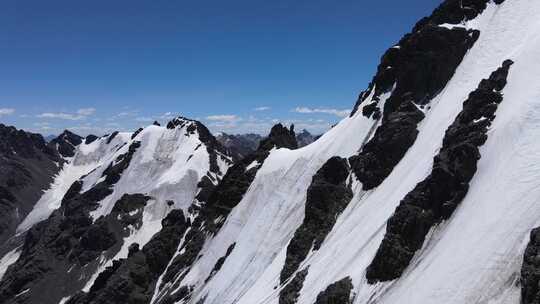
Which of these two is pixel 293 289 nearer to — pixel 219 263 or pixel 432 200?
pixel 432 200

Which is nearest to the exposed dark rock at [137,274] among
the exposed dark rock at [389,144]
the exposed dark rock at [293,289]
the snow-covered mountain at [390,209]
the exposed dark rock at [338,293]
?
the snow-covered mountain at [390,209]

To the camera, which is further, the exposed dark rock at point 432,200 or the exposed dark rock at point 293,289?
the exposed dark rock at point 293,289

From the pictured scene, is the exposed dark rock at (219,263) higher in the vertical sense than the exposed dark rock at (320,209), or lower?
lower

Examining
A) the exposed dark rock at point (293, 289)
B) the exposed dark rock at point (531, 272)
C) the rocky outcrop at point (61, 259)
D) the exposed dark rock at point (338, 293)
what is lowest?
the exposed dark rock at point (293, 289)

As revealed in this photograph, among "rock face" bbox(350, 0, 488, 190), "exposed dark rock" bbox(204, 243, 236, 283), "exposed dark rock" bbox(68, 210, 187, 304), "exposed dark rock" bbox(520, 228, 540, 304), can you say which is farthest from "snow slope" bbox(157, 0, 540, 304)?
"exposed dark rock" bbox(68, 210, 187, 304)

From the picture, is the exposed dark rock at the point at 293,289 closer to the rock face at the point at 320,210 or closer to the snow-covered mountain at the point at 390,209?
the snow-covered mountain at the point at 390,209

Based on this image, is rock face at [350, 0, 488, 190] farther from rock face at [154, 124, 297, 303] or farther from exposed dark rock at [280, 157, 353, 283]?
rock face at [154, 124, 297, 303]

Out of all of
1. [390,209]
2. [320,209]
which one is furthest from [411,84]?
[390,209]

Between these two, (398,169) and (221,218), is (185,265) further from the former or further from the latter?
(398,169)
